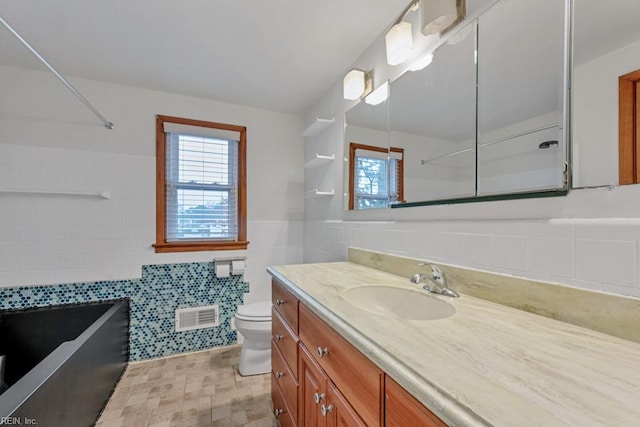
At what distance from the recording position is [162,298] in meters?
2.41

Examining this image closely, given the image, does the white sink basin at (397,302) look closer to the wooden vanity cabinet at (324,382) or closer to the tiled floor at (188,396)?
the wooden vanity cabinet at (324,382)

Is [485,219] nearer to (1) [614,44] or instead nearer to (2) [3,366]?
(1) [614,44]

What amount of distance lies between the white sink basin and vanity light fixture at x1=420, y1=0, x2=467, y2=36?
1215 mm

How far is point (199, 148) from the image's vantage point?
2613 millimetres

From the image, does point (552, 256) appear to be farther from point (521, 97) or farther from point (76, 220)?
point (76, 220)

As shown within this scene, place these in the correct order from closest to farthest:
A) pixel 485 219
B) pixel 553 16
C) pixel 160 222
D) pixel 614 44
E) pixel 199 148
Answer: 1. pixel 614 44
2. pixel 553 16
3. pixel 485 219
4. pixel 160 222
5. pixel 199 148

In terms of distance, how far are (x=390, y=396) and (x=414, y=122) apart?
1317 mm

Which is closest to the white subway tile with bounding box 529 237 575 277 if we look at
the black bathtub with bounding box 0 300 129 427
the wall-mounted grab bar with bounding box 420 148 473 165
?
the wall-mounted grab bar with bounding box 420 148 473 165

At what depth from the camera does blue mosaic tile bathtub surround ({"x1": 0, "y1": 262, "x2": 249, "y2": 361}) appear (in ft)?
7.04

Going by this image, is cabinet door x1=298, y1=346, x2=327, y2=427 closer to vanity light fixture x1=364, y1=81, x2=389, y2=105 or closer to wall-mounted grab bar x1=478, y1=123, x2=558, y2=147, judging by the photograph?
wall-mounted grab bar x1=478, y1=123, x2=558, y2=147

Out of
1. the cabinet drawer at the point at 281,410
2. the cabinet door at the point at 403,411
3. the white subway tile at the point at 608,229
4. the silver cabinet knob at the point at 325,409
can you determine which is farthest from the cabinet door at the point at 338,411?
the white subway tile at the point at 608,229

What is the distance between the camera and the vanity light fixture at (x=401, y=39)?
4.61 ft

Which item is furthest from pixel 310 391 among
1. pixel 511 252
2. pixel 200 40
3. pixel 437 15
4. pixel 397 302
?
pixel 200 40

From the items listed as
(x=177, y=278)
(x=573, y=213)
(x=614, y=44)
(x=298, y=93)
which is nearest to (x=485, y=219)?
(x=573, y=213)
